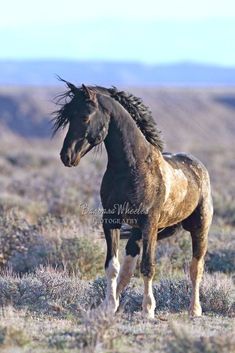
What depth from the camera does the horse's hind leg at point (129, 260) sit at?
9836mm

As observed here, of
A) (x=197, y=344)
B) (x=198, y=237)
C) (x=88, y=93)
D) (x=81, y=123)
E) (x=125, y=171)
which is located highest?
(x=88, y=93)

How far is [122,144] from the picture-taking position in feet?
30.9

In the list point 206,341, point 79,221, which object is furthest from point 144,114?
point 79,221

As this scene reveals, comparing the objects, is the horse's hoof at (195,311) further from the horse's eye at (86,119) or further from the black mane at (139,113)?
the horse's eye at (86,119)

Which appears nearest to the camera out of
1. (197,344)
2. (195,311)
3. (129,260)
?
(197,344)

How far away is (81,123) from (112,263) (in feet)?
4.20

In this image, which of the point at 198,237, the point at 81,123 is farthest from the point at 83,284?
the point at 81,123

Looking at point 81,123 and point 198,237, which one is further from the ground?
point 81,123

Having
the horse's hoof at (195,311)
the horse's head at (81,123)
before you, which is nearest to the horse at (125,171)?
the horse's head at (81,123)

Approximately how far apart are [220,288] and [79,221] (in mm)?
5721

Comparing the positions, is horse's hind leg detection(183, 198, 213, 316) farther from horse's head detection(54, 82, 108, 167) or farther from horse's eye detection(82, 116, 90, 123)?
horse's eye detection(82, 116, 90, 123)

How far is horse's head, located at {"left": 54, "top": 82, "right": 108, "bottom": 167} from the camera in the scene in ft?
29.7

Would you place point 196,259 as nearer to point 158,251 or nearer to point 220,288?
point 220,288

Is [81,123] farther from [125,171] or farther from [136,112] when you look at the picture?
[136,112]
